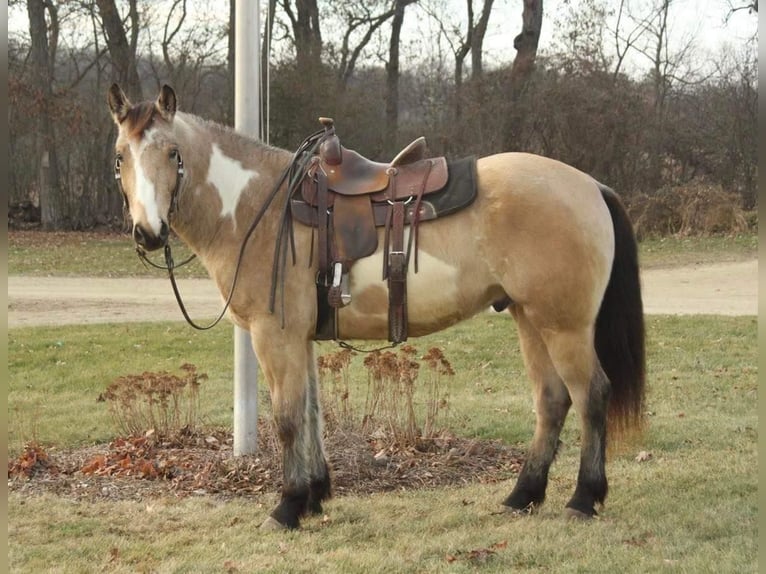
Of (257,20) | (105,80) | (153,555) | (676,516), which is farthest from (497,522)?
(105,80)

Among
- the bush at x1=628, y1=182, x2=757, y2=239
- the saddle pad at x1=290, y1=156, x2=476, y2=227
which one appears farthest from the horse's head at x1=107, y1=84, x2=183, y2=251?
the bush at x1=628, y1=182, x2=757, y2=239

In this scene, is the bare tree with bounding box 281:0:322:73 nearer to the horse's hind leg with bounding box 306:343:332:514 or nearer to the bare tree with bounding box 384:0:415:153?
the bare tree with bounding box 384:0:415:153

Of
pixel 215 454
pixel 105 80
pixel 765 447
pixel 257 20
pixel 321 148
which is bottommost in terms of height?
pixel 215 454

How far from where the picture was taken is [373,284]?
4402mm

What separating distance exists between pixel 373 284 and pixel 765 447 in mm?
2277

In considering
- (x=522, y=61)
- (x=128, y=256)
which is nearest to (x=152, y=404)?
(x=128, y=256)

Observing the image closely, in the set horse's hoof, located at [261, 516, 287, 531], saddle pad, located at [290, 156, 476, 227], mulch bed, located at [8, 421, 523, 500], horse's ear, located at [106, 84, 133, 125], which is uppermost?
horse's ear, located at [106, 84, 133, 125]

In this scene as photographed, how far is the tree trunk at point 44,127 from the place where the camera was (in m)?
23.8

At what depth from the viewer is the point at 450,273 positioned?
4344 millimetres

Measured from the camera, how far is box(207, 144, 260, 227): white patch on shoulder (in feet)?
14.9

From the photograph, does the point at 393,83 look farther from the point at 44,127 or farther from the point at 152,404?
the point at 152,404

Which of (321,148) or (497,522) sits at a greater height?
(321,148)

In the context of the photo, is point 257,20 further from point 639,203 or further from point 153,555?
point 639,203

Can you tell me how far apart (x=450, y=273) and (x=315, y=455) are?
4.25 ft
